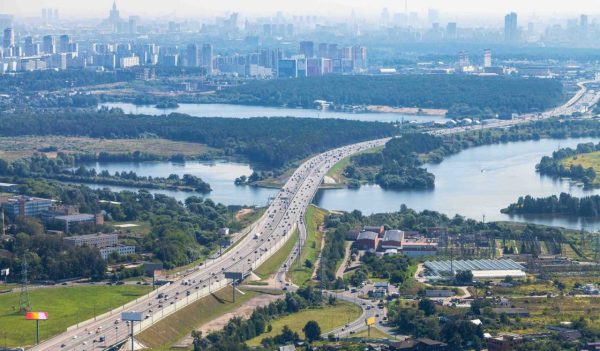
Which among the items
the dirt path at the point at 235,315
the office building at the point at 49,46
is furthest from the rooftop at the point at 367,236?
the office building at the point at 49,46

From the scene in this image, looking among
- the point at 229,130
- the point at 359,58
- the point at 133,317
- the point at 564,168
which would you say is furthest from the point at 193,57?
the point at 133,317

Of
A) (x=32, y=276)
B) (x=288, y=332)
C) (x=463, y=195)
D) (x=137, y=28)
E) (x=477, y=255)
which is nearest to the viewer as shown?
(x=288, y=332)

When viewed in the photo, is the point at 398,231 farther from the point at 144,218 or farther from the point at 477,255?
the point at 144,218

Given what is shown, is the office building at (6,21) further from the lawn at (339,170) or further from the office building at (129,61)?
the lawn at (339,170)

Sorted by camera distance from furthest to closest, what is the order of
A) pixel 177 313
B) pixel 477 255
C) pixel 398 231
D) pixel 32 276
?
pixel 398 231, pixel 477 255, pixel 32 276, pixel 177 313

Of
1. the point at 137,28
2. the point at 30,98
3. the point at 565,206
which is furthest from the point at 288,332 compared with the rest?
the point at 137,28

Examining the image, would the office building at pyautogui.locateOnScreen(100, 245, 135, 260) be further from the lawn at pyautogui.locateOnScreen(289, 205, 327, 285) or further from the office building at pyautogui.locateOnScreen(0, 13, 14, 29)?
the office building at pyautogui.locateOnScreen(0, 13, 14, 29)
